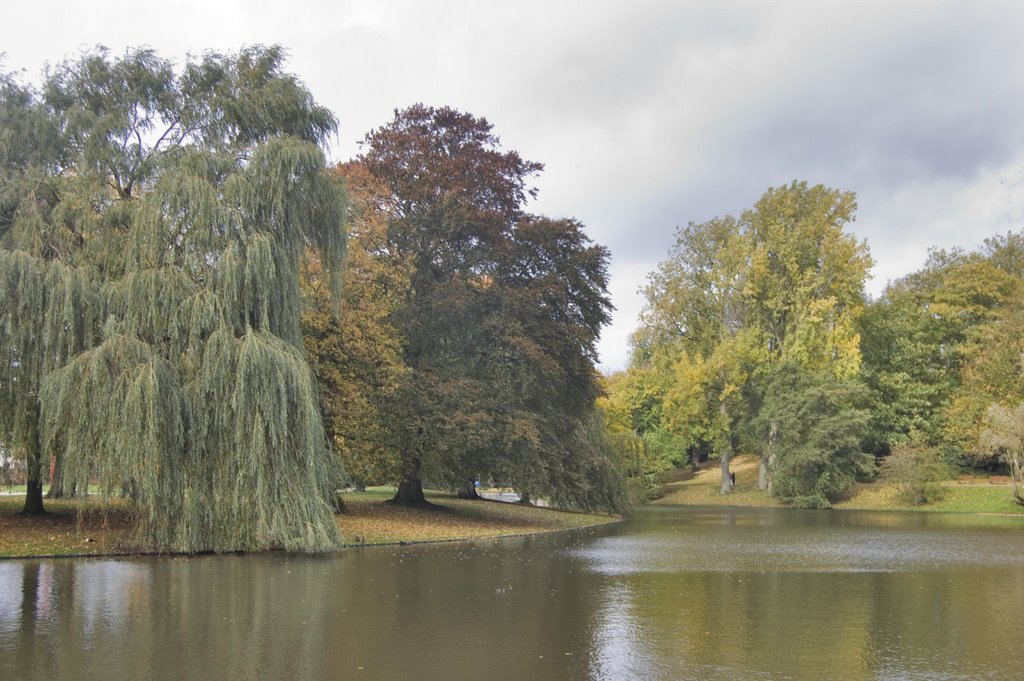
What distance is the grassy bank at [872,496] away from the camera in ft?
139

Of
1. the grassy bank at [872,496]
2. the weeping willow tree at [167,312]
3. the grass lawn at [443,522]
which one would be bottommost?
the grassy bank at [872,496]

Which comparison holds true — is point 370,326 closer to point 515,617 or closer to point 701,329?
point 515,617

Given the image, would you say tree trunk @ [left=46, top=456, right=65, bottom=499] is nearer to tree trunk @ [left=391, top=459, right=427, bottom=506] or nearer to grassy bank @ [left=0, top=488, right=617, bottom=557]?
grassy bank @ [left=0, top=488, right=617, bottom=557]

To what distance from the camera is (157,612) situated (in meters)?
11.2

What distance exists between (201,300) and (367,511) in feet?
42.1

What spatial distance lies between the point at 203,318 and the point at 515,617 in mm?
10221

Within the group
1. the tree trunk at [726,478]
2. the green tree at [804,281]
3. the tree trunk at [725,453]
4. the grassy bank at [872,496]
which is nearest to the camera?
the grassy bank at [872,496]

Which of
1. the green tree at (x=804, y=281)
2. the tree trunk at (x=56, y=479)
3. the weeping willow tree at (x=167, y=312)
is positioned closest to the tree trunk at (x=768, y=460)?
the green tree at (x=804, y=281)

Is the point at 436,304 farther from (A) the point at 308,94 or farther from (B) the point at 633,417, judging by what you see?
(B) the point at 633,417

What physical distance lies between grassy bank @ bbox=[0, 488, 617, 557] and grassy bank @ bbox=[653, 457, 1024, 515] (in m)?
17.3

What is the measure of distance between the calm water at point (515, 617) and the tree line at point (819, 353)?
27.3 metres

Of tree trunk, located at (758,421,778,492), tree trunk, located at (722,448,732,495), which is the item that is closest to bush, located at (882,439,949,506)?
tree trunk, located at (758,421,778,492)

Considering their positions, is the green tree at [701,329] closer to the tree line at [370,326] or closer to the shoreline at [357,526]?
the tree line at [370,326]

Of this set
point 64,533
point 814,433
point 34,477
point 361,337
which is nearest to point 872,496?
point 814,433
